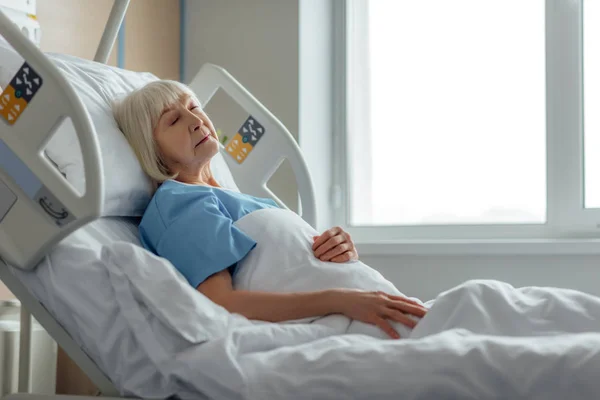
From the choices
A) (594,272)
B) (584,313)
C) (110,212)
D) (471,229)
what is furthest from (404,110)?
(584,313)

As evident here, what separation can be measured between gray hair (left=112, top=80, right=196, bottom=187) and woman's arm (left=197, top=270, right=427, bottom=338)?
41 cm

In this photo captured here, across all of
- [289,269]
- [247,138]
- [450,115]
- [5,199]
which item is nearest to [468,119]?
[450,115]

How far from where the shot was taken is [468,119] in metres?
2.75

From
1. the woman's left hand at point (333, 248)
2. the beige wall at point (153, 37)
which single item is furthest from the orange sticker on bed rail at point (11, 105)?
the beige wall at point (153, 37)

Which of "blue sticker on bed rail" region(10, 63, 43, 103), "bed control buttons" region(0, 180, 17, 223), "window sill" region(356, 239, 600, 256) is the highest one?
"blue sticker on bed rail" region(10, 63, 43, 103)

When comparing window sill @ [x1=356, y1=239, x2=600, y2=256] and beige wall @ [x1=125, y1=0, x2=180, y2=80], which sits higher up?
beige wall @ [x1=125, y1=0, x2=180, y2=80]

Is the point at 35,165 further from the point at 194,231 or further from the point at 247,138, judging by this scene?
the point at 247,138

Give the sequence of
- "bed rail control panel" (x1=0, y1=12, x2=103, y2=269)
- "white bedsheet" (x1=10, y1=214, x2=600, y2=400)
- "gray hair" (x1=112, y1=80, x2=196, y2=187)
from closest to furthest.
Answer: "white bedsheet" (x1=10, y1=214, x2=600, y2=400) < "bed rail control panel" (x1=0, y1=12, x2=103, y2=269) < "gray hair" (x1=112, y1=80, x2=196, y2=187)

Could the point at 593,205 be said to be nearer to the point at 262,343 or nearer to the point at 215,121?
the point at 215,121

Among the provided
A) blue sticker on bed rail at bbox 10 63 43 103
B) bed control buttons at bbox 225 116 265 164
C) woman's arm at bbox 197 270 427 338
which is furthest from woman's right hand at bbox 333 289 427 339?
bed control buttons at bbox 225 116 265 164

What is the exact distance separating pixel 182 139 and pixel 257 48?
3.86 ft

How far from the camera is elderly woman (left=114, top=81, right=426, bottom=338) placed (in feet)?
4.25

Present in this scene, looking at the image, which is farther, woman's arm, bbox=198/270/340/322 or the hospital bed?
woman's arm, bbox=198/270/340/322

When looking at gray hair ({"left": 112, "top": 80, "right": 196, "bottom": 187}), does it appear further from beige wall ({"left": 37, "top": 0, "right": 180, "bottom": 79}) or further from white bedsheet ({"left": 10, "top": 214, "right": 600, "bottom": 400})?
beige wall ({"left": 37, "top": 0, "right": 180, "bottom": 79})
